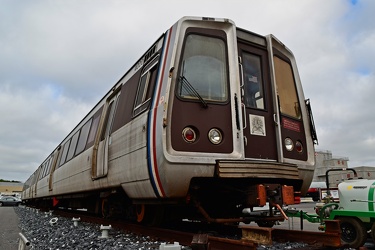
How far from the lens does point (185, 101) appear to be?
13.4 feet

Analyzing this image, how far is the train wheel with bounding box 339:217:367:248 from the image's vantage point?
16.1ft

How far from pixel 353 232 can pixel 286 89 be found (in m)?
2.40

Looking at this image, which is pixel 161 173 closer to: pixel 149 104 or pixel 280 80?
pixel 149 104

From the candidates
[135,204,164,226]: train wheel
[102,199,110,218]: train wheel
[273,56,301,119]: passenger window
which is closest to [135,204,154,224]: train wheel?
[135,204,164,226]: train wheel

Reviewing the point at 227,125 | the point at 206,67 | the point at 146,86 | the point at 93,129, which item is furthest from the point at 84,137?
the point at 227,125

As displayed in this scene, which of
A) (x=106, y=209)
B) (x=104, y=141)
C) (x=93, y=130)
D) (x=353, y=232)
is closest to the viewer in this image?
(x=353, y=232)

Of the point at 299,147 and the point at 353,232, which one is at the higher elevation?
the point at 299,147

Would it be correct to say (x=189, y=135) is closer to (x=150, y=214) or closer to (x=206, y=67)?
(x=206, y=67)

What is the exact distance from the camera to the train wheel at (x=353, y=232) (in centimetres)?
490

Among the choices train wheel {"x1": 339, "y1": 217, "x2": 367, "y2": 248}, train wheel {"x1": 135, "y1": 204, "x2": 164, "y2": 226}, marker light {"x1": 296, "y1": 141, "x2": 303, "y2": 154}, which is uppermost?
marker light {"x1": 296, "y1": 141, "x2": 303, "y2": 154}

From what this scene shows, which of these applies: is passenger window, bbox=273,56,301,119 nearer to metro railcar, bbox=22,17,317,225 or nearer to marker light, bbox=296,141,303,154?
metro railcar, bbox=22,17,317,225

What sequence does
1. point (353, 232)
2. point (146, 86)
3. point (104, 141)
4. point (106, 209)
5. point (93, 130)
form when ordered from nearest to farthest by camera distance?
point (146, 86) < point (353, 232) < point (104, 141) < point (106, 209) < point (93, 130)

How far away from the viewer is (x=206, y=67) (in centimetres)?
445

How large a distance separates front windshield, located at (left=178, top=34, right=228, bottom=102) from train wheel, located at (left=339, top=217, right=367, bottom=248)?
282 centimetres
